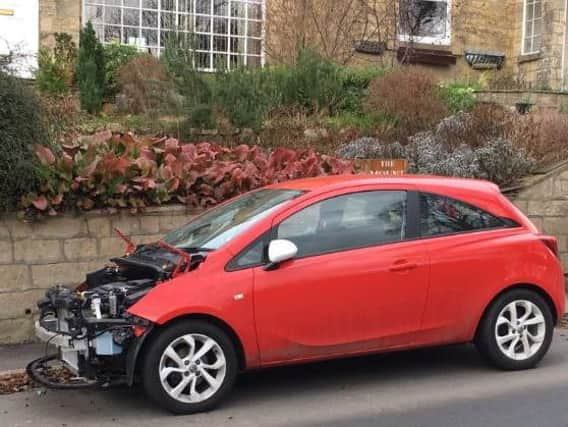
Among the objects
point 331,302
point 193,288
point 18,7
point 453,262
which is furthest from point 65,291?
point 18,7

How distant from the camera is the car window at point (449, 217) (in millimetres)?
6223

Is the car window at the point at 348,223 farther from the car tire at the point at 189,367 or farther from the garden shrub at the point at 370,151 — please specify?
the garden shrub at the point at 370,151

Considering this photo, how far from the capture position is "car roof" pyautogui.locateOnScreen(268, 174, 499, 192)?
6129mm

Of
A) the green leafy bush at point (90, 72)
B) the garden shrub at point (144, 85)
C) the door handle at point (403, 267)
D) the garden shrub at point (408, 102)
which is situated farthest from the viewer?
the green leafy bush at point (90, 72)

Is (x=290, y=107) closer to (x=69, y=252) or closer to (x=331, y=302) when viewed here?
(x=69, y=252)

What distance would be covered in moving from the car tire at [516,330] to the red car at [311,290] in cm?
1

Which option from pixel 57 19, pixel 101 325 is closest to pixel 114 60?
pixel 57 19

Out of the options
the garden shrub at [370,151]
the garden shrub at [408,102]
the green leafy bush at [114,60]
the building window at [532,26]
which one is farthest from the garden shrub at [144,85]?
the building window at [532,26]

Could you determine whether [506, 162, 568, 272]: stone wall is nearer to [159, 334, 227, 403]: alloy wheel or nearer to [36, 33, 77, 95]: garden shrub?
[159, 334, 227, 403]: alloy wheel

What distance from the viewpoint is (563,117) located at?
12.8 m

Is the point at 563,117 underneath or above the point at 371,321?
above

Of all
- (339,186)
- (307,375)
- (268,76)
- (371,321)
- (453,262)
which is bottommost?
(307,375)

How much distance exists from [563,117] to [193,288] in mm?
9167

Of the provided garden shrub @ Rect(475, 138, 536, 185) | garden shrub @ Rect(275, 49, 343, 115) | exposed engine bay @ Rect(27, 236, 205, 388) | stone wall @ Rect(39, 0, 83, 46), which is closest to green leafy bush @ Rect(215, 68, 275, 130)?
garden shrub @ Rect(275, 49, 343, 115)
